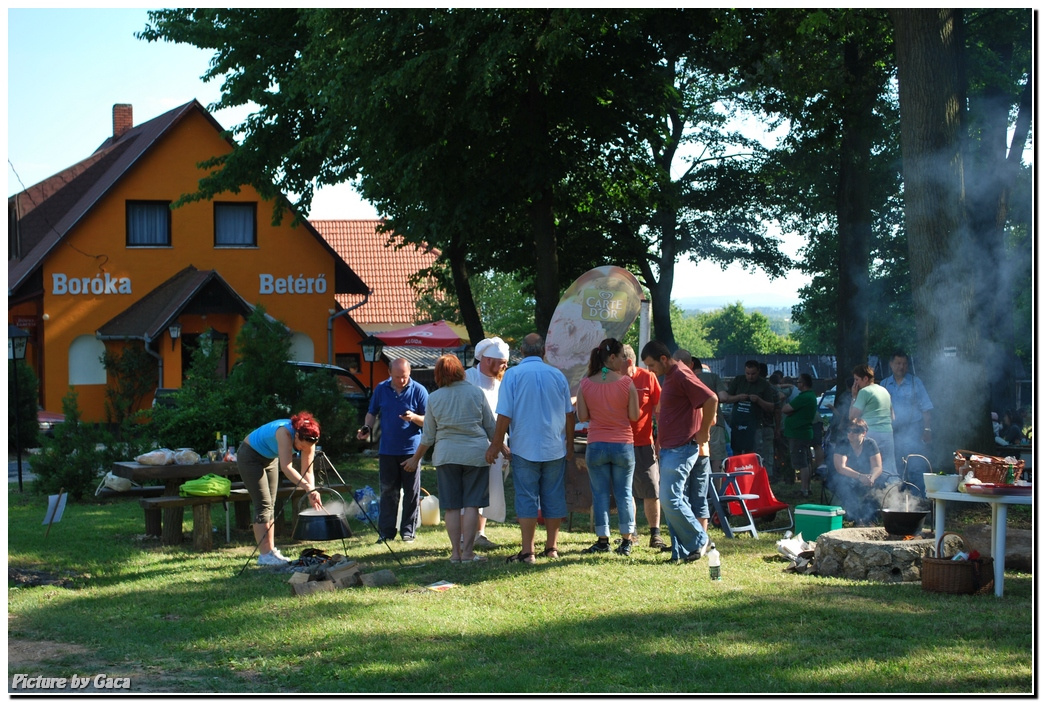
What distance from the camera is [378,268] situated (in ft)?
149

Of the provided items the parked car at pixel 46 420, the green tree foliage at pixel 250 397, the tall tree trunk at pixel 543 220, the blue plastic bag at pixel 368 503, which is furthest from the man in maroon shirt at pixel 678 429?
the parked car at pixel 46 420

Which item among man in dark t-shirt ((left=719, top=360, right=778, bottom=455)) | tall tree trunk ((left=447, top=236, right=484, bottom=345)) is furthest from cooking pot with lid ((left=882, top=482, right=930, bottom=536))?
tall tree trunk ((left=447, top=236, right=484, bottom=345))

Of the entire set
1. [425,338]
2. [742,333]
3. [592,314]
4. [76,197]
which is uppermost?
[76,197]

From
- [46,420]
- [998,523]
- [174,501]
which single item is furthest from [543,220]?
[46,420]

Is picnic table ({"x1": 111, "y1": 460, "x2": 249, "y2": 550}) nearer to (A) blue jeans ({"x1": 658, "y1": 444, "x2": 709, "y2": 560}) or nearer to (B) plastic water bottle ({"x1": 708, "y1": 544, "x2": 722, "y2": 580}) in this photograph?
(A) blue jeans ({"x1": 658, "y1": 444, "x2": 709, "y2": 560})

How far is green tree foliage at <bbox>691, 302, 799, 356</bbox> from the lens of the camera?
119 metres

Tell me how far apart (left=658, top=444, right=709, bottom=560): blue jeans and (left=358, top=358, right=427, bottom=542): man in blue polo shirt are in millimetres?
2554

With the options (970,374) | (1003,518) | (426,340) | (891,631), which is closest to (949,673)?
(891,631)

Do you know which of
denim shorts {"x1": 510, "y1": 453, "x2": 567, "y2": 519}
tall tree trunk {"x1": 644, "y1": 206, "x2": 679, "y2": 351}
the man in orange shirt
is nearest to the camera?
denim shorts {"x1": 510, "y1": 453, "x2": 567, "y2": 519}

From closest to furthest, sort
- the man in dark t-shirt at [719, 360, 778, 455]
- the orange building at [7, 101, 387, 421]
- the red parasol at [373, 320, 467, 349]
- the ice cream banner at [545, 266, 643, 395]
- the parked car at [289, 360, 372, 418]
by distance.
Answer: the ice cream banner at [545, 266, 643, 395], the man in dark t-shirt at [719, 360, 778, 455], the parked car at [289, 360, 372, 418], the orange building at [7, 101, 387, 421], the red parasol at [373, 320, 467, 349]

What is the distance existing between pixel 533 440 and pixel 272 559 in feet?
7.77

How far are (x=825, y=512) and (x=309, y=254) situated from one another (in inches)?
806

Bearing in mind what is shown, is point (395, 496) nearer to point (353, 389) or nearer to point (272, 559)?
point (272, 559)

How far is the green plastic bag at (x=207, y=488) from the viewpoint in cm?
950
